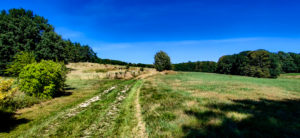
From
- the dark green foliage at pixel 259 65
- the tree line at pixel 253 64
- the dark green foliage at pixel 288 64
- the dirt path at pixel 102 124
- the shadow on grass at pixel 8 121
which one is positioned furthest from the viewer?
the dark green foliage at pixel 288 64

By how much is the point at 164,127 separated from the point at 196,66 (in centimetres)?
8570

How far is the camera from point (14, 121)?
19.0 feet

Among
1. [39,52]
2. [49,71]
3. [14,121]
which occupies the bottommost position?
[14,121]

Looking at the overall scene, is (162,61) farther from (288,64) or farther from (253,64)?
(288,64)

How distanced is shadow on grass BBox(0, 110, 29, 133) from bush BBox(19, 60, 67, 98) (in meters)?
3.08

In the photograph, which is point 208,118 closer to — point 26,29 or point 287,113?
point 287,113

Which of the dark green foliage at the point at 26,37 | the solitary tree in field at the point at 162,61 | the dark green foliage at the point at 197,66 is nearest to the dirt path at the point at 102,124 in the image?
the dark green foliage at the point at 26,37

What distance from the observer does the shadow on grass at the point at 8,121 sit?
16.6 ft

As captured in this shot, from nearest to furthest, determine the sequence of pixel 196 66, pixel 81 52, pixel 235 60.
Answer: pixel 235 60, pixel 81 52, pixel 196 66

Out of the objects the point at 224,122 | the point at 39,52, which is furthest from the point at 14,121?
the point at 39,52

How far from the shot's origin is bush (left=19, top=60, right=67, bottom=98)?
914 centimetres

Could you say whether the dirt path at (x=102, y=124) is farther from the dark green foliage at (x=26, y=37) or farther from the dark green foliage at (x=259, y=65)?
the dark green foliage at (x=259, y=65)

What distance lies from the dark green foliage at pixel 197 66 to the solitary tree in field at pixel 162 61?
36334mm

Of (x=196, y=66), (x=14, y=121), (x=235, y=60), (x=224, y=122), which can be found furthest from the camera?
(x=196, y=66)
